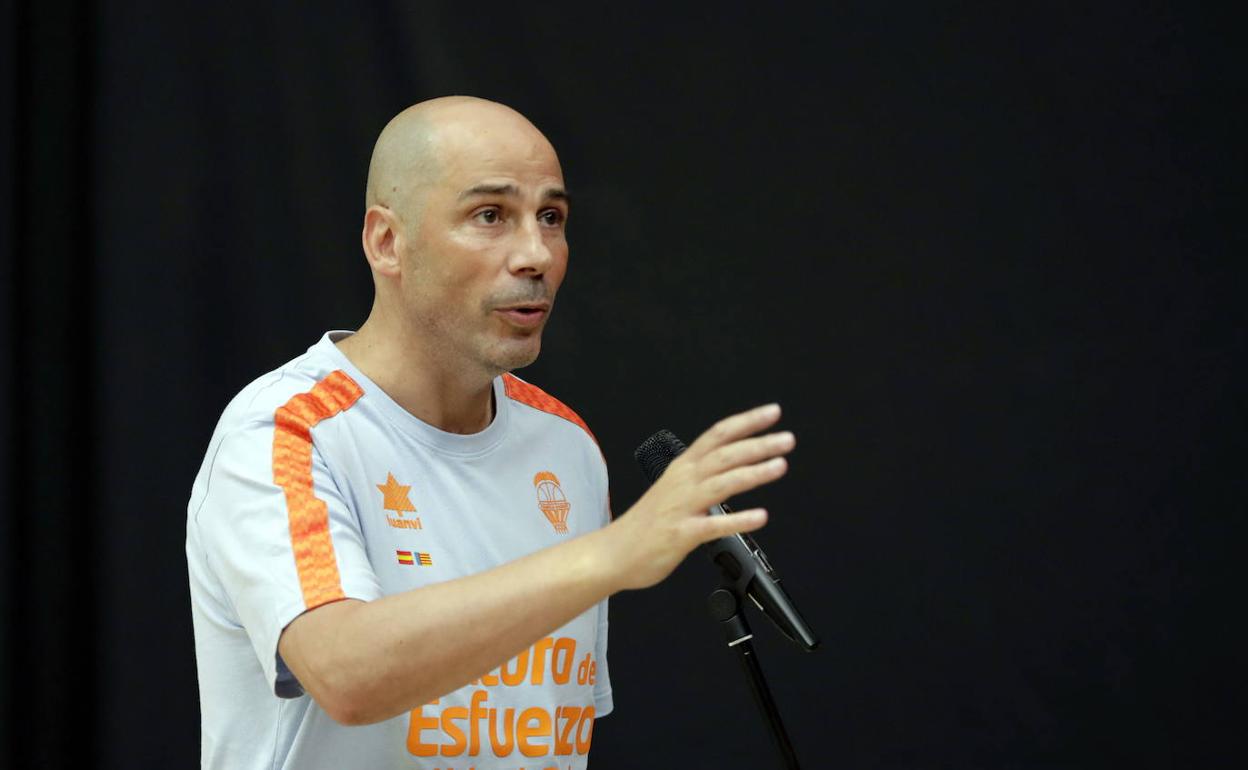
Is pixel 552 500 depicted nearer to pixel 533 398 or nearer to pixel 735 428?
pixel 533 398

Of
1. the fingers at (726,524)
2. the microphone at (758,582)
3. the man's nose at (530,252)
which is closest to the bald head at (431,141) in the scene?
the man's nose at (530,252)

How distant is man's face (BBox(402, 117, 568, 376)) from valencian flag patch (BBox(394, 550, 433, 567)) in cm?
24

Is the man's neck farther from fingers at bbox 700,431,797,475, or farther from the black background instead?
the black background

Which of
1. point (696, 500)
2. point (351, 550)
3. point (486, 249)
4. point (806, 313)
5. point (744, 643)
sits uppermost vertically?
point (806, 313)

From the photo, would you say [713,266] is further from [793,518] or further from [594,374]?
[793,518]

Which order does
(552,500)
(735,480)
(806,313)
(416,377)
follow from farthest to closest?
(806,313) → (552,500) → (416,377) → (735,480)

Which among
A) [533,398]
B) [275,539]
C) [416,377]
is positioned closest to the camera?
[275,539]

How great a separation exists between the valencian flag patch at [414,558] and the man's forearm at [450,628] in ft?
0.90

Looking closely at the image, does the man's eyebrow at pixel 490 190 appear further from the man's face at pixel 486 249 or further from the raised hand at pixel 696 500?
the raised hand at pixel 696 500

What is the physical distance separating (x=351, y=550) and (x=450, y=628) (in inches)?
8.6

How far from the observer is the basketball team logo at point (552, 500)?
1.78m

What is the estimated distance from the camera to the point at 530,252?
1.60 m

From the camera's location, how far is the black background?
2426 mm

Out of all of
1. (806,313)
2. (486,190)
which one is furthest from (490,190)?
(806,313)
